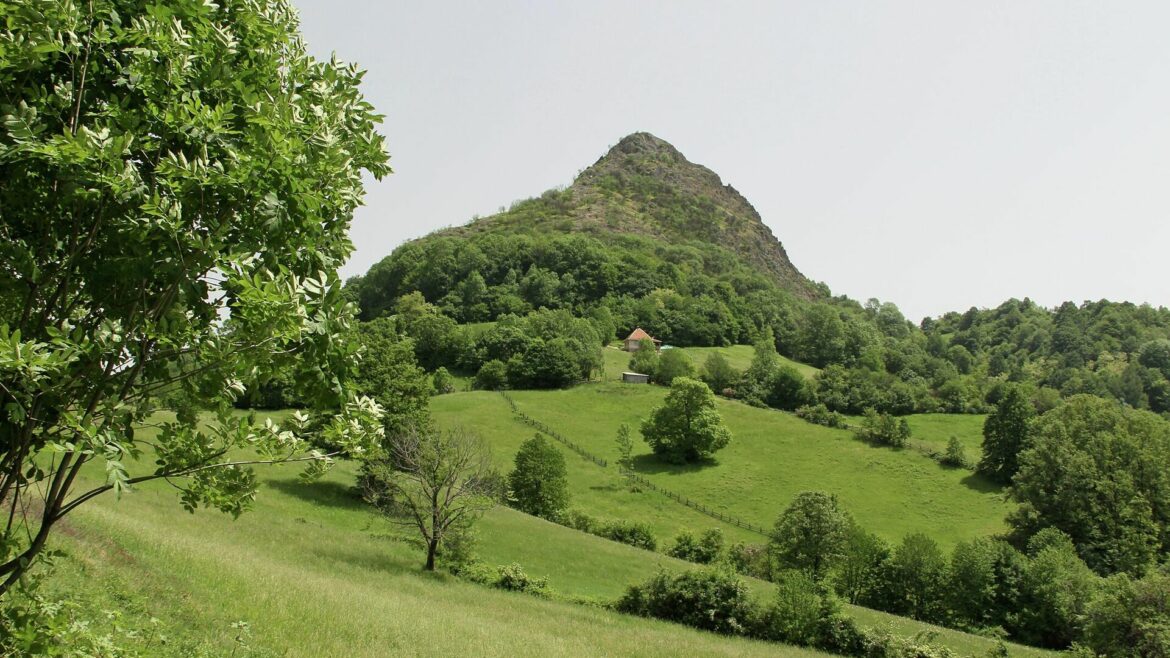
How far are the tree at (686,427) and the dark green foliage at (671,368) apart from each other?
27350mm

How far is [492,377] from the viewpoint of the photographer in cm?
10256

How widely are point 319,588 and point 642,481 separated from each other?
2060 inches

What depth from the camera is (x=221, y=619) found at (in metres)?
14.2

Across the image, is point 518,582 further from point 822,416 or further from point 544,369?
point 822,416

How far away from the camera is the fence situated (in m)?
61.8

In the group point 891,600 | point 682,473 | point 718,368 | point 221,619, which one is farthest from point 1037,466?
point 221,619

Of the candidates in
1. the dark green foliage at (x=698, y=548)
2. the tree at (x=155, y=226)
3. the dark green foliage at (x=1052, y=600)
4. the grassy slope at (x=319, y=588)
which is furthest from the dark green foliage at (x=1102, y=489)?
the tree at (x=155, y=226)

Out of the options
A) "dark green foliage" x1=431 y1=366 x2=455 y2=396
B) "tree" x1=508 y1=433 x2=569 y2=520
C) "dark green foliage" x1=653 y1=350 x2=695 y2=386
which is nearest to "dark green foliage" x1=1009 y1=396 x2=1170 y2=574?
"tree" x1=508 y1=433 x2=569 y2=520

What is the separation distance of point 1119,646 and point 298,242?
1620 inches

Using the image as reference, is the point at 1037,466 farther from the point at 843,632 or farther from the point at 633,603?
the point at 633,603

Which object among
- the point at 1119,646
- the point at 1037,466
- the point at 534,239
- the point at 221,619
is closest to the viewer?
the point at 221,619

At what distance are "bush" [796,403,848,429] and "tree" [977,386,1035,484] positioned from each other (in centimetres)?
1858

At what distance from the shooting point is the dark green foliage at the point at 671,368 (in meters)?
109

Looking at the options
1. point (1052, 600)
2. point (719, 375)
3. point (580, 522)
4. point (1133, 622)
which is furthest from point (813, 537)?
point (719, 375)
